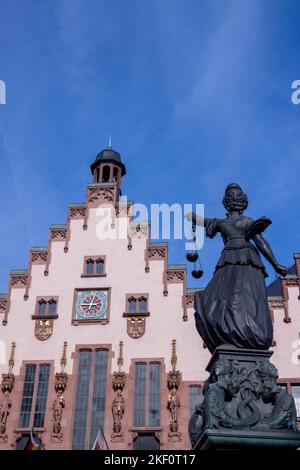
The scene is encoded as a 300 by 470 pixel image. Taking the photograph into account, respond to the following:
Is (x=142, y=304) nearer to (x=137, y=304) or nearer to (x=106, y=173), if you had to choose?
(x=137, y=304)

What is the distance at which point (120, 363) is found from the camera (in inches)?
1030

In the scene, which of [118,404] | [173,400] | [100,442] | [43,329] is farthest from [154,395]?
[43,329]

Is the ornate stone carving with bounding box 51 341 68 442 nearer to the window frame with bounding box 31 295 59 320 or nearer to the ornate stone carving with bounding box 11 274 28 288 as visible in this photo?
the window frame with bounding box 31 295 59 320

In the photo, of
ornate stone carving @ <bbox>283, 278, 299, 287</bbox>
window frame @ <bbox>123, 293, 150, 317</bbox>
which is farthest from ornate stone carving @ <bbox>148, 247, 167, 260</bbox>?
ornate stone carving @ <bbox>283, 278, 299, 287</bbox>

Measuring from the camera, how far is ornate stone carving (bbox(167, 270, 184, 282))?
92.8ft

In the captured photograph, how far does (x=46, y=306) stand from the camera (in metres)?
28.1

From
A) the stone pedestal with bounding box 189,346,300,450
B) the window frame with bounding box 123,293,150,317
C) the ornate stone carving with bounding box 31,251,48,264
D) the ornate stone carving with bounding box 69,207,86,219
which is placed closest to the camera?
the stone pedestal with bounding box 189,346,300,450

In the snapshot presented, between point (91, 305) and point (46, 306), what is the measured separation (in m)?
2.15

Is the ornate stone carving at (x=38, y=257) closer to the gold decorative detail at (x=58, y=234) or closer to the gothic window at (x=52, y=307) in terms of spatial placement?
the gold decorative detail at (x=58, y=234)

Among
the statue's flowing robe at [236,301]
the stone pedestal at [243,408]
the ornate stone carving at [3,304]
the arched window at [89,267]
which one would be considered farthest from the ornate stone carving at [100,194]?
the stone pedestal at [243,408]

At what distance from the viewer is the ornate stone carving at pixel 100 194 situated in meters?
31.2

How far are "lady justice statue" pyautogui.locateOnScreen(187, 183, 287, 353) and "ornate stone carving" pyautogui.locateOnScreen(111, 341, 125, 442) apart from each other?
17832 millimetres

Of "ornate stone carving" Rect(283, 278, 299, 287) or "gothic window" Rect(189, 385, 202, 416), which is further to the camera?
"ornate stone carving" Rect(283, 278, 299, 287)

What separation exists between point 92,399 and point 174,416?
354 centimetres
